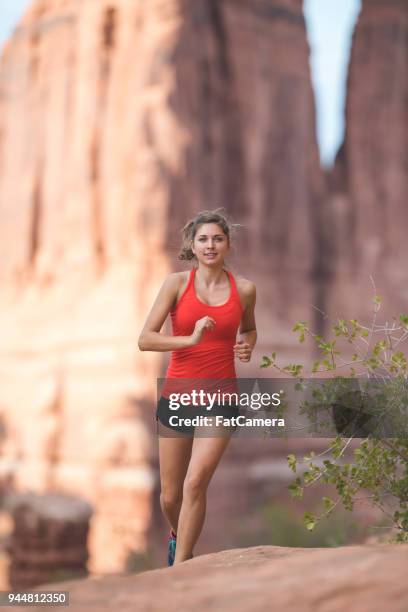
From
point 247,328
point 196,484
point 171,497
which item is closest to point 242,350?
point 247,328

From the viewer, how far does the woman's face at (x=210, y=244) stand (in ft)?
11.0

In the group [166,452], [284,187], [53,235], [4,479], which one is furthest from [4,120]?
[166,452]

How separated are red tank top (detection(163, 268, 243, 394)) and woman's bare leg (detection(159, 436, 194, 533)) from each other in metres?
0.27

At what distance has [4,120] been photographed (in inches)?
780

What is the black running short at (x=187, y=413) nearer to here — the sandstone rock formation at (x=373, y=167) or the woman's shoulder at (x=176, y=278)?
the woman's shoulder at (x=176, y=278)

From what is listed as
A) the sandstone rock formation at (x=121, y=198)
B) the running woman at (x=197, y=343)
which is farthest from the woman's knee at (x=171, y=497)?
the sandstone rock formation at (x=121, y=198)

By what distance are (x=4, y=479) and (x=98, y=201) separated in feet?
18.4

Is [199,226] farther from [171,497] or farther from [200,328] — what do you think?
[171,497]

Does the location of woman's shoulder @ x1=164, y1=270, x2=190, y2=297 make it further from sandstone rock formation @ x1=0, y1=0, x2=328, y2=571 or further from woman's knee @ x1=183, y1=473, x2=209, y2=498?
sandstone rock formation @ x1=0, y1=0, x2=328, y2=571

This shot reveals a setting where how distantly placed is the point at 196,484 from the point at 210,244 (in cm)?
92

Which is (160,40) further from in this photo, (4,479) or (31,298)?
(4,479)

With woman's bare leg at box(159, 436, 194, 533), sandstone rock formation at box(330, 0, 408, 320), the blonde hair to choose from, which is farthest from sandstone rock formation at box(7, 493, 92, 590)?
the blonde hair

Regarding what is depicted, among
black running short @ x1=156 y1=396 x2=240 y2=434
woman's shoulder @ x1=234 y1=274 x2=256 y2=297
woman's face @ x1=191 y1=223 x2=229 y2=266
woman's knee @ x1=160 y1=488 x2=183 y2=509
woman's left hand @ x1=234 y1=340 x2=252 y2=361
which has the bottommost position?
woman's knee @ x1=160 y1=488 x2=183 y2=509

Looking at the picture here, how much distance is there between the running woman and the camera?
3189mm
